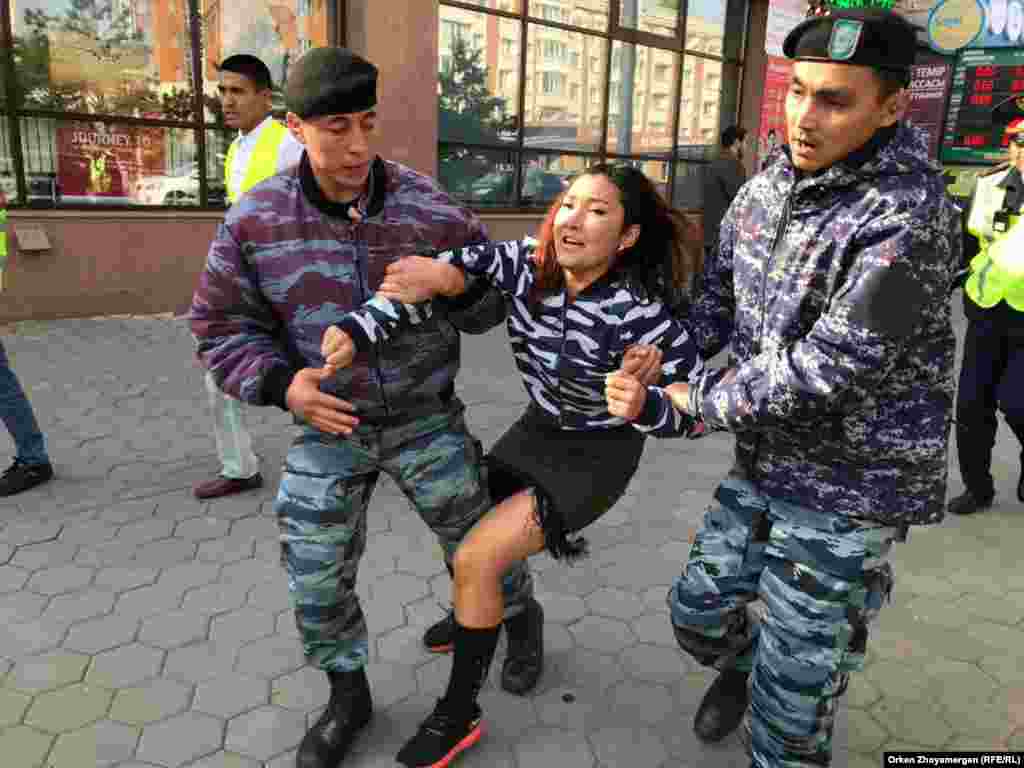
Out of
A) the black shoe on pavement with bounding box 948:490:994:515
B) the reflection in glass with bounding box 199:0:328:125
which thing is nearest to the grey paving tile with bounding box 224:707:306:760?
the black shoe on pavement with bounding box 948:490:994:515

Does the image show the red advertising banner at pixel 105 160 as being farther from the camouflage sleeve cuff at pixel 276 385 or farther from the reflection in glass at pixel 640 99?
the camouflage sleeve cuff at pixel 276 385

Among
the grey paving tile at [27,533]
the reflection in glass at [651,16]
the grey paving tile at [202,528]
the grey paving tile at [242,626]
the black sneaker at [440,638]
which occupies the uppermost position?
the reflection in glass at [651,16]

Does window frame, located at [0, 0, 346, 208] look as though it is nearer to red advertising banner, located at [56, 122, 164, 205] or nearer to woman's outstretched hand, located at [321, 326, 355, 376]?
red advertising banner, located at [56, 122, 164, 205]

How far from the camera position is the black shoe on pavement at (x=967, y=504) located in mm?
4637

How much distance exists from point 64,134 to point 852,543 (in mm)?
8372

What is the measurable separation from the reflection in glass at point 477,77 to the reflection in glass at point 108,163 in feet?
10.2

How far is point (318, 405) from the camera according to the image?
2.29 meters

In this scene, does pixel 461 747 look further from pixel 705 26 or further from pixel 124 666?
pixel 705 26

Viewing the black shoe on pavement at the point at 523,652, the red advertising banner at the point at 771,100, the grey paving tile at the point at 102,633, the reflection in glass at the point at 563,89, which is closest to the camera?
the black shoe on pavement at the point at 523,652

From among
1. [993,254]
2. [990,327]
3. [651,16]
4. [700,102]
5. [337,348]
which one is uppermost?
[651,16]

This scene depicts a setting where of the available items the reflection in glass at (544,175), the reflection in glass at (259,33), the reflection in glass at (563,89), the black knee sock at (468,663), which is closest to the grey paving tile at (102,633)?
the black knee sock at (468,663)

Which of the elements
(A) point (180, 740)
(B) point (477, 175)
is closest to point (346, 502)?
(A) point (180, 740)

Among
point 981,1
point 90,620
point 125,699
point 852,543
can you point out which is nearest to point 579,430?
point 852,543

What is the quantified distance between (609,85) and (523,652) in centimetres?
1076
